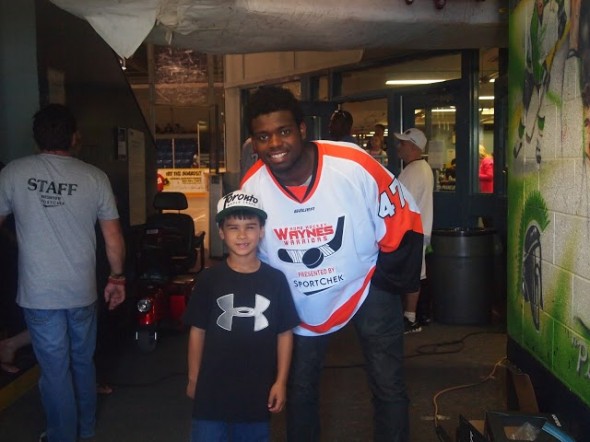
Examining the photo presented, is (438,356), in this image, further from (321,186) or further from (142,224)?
(142,224)

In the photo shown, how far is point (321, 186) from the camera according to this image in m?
3.02

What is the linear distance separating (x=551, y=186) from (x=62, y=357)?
9.33ft

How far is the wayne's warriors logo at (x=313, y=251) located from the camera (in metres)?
3.03

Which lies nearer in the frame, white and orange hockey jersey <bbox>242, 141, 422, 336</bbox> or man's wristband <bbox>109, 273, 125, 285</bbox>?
white and orange hockey jersey <bbox>242, 141, 422, 336</bbox>

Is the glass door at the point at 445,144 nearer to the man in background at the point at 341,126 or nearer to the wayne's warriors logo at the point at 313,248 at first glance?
the man in background at the point at 341,126

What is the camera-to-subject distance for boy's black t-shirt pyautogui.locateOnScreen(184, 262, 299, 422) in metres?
2.88

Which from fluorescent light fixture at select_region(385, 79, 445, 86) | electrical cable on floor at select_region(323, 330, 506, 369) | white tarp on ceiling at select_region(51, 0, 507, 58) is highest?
fluorescent light fixture at select_region(385, 79, 445, 86)

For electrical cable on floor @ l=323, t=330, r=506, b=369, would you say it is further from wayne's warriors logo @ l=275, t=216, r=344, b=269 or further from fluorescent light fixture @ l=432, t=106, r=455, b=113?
fluorescent light fixture @ l=432, t=106, r=455, b=113

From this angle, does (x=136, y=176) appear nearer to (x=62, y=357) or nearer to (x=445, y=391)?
(x=62, y=357)

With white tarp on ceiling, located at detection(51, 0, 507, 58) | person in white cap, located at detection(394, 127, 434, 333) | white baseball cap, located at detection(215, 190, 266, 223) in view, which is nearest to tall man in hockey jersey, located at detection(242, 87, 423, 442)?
white baseball cap, located at detection(215, 190, 266, 223)

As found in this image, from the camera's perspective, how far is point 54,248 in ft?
12.5

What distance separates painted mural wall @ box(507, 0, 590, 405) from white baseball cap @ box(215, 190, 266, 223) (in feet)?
4.72

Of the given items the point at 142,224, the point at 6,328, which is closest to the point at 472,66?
the point at 142,224

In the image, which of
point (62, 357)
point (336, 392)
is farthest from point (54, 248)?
point (336, 392)
